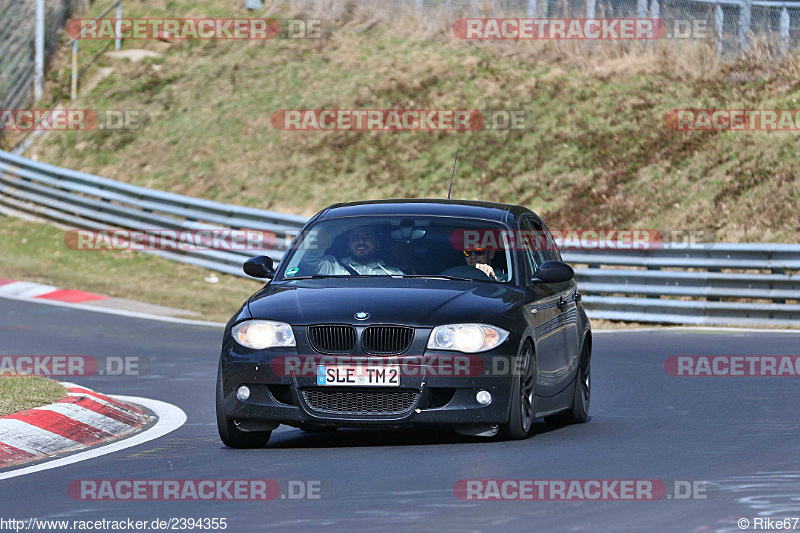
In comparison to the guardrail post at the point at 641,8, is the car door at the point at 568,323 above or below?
below

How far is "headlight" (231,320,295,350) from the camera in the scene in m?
8.69

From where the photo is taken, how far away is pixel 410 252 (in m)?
9.66

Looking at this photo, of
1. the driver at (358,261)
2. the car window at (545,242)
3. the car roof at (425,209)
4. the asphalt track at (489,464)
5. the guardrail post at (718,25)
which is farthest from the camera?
the guardrail post at (718,25)

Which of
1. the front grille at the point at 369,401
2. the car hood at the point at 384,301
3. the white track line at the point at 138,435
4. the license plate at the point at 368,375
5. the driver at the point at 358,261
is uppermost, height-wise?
the driver at the point at 358,261

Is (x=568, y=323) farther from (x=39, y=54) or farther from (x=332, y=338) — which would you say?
(x=39, y=54)

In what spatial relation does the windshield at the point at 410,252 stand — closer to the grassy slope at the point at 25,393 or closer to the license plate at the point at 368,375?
the license plate at the point at 368,375

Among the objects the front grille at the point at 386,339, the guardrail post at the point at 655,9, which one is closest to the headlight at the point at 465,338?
the front grille at the point at 386,339

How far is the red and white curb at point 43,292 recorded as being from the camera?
20.9 meters

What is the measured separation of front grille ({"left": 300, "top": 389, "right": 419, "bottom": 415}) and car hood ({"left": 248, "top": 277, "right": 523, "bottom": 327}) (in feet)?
1.35

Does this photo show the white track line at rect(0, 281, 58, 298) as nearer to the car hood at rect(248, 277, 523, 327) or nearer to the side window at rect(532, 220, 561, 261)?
the side window at rect(532, 220, 561, 261)

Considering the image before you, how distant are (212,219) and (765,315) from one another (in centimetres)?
964

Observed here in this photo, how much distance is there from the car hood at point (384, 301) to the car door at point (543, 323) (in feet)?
0.75

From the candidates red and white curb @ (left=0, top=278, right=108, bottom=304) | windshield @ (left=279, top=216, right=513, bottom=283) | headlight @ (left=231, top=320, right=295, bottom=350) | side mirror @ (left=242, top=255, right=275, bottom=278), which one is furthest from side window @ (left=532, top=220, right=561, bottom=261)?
red and white curb @ (left=0, top=278, right=108, bottom=304)

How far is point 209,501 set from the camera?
6891 millimetres
